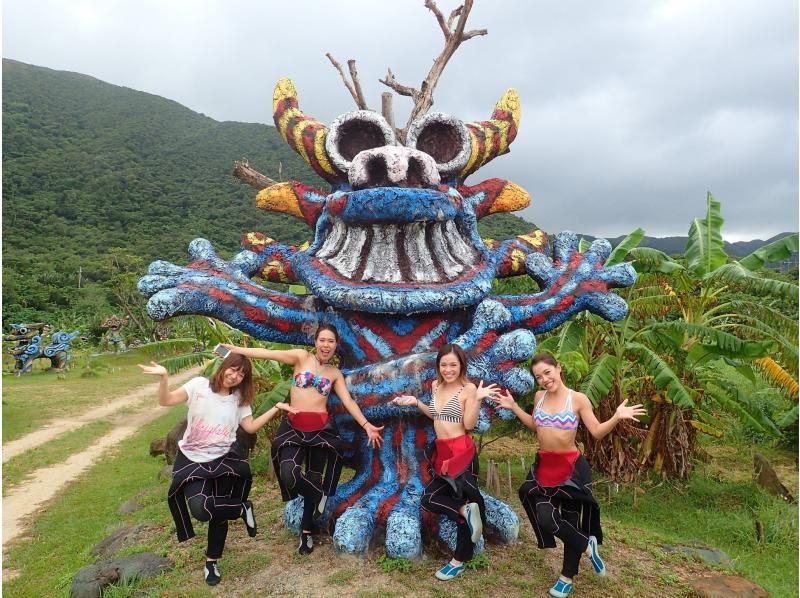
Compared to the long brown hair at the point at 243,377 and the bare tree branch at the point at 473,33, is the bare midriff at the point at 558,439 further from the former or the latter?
the bare tree branch at the point at 473,33

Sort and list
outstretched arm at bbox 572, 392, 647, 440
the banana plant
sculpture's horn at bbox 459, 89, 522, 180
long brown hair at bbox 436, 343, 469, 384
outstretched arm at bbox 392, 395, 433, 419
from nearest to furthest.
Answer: outstretched arm at bbox 572, 392, 647, 440 < long brown hair at bbox 436, 343, 469, 384 < outstretched arm at bbox 392, 395, 433, 419 < sculpture's horn at bbox 459, 89, 522, 180 < the banana plant

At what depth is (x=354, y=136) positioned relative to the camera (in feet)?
12.3

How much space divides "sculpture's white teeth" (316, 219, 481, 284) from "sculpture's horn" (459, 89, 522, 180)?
0.62m

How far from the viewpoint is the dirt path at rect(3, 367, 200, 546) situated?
231 inches

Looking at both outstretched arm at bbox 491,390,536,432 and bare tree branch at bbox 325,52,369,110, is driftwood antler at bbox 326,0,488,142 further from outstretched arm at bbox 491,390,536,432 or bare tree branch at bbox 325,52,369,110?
outstretched arm at bbox 491,390,536,432

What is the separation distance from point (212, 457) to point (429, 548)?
1224 mm

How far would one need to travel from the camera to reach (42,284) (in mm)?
Result: 24781

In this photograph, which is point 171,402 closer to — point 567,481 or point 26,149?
point 567,481

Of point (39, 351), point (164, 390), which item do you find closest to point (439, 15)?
point (164, 390)

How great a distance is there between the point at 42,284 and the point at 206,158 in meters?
20.7

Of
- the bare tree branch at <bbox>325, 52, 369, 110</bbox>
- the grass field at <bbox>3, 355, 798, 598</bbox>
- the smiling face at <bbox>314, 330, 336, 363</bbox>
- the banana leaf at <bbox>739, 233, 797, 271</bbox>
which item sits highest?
the bare tree branch at <bbox>325, 52, 369, 110</bbox>

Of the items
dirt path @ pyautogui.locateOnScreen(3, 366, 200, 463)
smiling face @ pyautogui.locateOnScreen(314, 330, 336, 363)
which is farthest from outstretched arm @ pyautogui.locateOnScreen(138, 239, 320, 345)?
dirt path @ pyautogui.locateOnScreen(3, 366, 200, 463)

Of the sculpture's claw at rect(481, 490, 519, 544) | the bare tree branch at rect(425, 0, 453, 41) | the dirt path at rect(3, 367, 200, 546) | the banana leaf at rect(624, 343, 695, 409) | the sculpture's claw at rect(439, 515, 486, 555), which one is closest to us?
the sculpture's claw at rect(439, 515, 486, 555)

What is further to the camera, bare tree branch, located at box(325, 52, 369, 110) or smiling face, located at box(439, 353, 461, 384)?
bare tree branch, located at box(325, 52, 369, 110)
